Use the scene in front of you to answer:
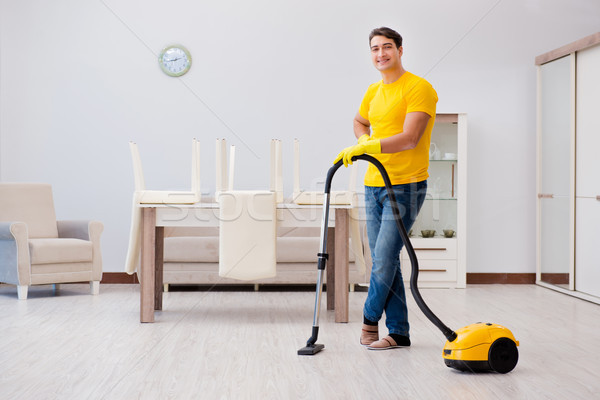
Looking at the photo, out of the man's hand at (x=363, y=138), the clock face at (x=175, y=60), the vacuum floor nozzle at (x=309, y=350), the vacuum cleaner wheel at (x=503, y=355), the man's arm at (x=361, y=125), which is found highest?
the clock face at (x=175, y=60)

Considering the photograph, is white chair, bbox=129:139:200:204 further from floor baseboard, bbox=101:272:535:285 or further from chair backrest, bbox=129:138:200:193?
floor baseboard, bbox=101:272:535:285

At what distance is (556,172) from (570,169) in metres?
0.25

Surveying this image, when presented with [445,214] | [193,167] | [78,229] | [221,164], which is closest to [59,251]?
[78,229]

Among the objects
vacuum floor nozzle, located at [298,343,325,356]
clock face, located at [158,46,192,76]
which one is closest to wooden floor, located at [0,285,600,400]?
vacuum floor nozzle, located at [298,343,325,356]

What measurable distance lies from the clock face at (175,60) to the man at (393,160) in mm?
2995

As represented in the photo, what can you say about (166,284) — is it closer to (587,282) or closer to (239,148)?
(239,148)

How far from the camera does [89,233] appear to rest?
500cm

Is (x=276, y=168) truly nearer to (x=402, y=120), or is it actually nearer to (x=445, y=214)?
(x=402, y=120)

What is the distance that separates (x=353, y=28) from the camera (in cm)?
578

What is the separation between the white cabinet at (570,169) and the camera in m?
4.74

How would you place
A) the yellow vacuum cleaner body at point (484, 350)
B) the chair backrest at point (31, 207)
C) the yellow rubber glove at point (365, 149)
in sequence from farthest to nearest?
the chair backrest at point (31, 207), the yellow rubber glove at point (365, 149), the yellow vacuum cleaner body at point (484, 350)

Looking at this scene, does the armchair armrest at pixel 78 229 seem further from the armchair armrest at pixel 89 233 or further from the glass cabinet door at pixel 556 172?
the glass cabinet door at pixel 556 172

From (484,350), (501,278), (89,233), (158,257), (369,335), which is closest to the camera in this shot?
(484,350)

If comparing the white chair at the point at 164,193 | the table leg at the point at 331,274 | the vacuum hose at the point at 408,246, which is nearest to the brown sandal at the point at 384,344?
the vacuum hose at the point at 408,246
